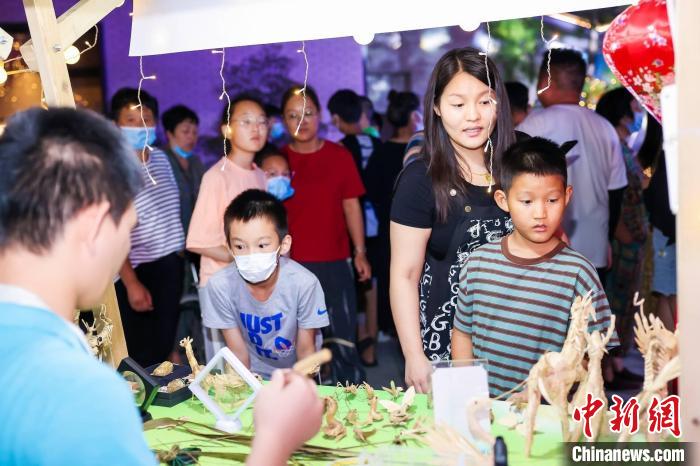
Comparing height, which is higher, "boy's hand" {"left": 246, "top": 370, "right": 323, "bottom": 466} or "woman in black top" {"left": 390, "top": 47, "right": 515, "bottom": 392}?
"woman in black top" {"left": 390, "top": 47, "right": 515, "bottom": 392}

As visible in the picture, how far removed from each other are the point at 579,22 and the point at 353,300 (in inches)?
219

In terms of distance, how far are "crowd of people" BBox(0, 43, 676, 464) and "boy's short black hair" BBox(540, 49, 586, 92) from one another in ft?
0.03

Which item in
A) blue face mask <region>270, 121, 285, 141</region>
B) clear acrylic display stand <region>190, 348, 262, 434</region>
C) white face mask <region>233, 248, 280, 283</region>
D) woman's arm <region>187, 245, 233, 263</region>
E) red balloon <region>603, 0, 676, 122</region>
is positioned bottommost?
clear acrylic display stand <region>190, 348, 262, 434</region>

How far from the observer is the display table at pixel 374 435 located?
5.34ft

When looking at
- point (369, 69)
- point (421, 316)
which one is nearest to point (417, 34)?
point (369, 69)

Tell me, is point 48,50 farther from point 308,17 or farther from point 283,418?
point 283,418

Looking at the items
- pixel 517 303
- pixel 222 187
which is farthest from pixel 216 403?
pixel 222 187

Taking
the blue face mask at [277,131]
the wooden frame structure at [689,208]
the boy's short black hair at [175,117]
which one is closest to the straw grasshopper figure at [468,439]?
the wooden frame structure at [689,208]

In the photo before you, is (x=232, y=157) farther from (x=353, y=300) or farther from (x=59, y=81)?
(x=59, y=81)

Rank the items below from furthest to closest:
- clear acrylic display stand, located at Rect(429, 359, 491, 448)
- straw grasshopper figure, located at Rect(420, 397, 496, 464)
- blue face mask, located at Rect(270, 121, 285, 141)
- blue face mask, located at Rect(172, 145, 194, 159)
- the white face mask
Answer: blue face mask, located at Rect(270, 121, 285, 141)
blue face mask, located at Rect(172, 145, 194, 159)
the white face mask
clear acrylic display stand, located at Rect(429, 359, 491, 448)
straw grasshopper figure, located at Rect(420, 397, 496, 464)

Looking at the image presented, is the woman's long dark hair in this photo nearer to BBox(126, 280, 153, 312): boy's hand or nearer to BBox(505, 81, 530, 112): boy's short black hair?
BBox(126, 280, 153, 312): boy's hand

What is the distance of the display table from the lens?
5.34 ft

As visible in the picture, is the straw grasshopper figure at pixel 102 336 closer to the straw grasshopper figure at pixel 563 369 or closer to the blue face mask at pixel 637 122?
the straw grasshopper figure at pixel 563 369

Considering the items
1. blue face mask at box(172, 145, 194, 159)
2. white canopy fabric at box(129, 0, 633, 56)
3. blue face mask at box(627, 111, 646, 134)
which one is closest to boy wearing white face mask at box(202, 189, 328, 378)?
white canopy fabric at box(129, 0, 633, 56)
